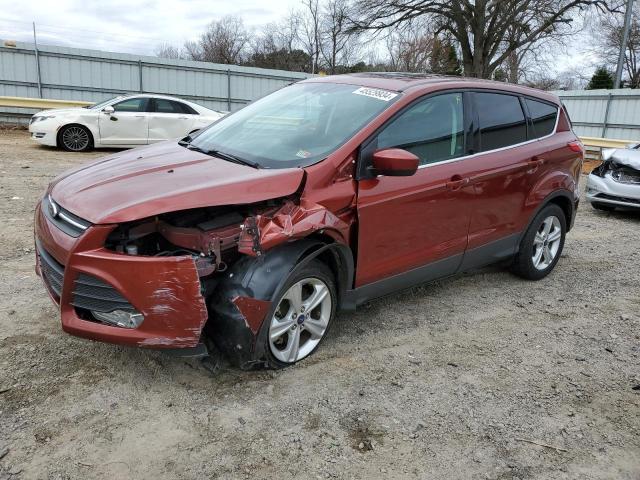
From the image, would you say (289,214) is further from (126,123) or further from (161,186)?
(126,123)

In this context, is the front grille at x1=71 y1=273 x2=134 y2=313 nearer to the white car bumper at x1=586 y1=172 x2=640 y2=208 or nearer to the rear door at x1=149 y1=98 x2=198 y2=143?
the white car bumper at x1=586 y1=172 x2=640 y2=208

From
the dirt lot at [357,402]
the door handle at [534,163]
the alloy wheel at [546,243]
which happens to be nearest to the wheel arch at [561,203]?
the alloy wheel at [546,243]

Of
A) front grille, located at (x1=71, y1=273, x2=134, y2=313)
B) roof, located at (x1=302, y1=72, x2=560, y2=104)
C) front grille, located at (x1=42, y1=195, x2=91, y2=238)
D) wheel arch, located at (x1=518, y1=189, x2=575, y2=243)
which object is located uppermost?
roof, located at (x1=302, y1=72, x2=560, y2=104)

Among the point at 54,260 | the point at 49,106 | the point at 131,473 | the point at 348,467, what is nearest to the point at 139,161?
the point at 54,260

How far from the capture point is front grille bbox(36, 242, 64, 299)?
112 inches

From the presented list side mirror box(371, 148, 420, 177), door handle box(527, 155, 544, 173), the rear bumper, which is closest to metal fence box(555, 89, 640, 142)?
door handle box(527, 155, 544, 173)

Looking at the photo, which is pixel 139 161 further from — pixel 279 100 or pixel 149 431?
pixel 149 431

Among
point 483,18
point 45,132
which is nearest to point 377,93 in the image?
point 45,132

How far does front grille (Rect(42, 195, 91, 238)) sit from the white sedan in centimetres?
901

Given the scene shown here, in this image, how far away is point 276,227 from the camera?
2.90 metres

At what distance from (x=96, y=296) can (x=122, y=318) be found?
0.17 meters

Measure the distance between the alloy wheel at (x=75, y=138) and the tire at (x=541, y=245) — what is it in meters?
10.2

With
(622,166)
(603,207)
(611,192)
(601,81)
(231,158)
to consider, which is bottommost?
(603,207)

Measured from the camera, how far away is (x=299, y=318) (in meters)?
3.18
